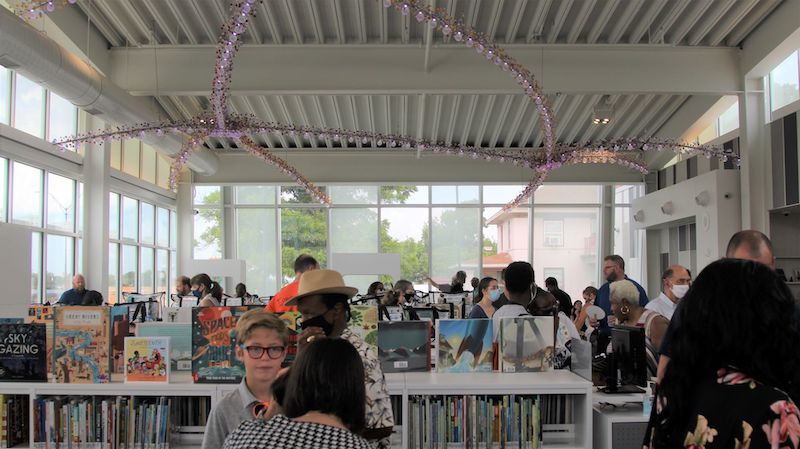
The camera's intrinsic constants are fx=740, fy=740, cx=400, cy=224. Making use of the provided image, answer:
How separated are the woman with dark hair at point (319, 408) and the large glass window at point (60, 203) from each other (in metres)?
12.2

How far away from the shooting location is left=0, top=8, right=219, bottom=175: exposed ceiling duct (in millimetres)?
7777

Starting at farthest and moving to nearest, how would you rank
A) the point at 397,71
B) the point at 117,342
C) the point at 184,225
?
the point at 184,225 < the point at 397,71 < the point at 117,342

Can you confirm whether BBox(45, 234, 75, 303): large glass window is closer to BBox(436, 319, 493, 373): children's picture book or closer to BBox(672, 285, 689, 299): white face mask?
BBox(436, 319, 493, 373): children's picture book

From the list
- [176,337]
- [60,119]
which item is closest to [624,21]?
[176,337]

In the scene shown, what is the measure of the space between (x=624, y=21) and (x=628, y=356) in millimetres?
7970

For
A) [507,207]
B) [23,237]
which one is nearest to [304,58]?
Result: [23,237]

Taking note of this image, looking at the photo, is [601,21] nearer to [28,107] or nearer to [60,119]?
[28,107]

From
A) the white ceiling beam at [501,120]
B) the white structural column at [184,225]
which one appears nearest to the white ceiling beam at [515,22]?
the white ceiling beam at [501,120]

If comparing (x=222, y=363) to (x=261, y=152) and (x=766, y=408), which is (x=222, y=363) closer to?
(x=766, y=408)

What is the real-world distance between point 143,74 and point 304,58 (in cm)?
262

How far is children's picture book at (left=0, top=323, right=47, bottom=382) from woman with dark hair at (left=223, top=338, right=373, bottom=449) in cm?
263

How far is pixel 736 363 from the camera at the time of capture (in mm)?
1687

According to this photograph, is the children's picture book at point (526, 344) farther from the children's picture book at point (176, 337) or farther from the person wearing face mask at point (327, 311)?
the children's picture book at point (176, 337)

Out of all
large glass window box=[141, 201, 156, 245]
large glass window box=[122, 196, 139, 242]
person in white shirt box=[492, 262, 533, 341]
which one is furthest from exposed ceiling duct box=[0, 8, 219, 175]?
person in white shirt box=[492, 262, 533, 341]
